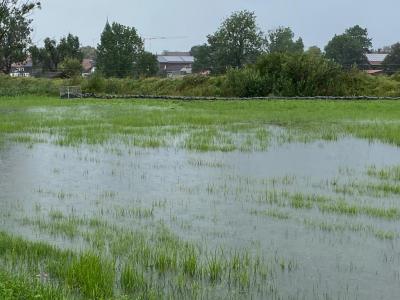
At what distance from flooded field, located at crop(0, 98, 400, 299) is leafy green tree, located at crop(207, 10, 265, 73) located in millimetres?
39509

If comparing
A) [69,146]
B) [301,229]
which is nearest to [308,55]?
[69,146]

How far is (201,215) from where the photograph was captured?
22.2 ft

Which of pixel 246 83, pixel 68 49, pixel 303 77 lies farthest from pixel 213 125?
pixel 68 49

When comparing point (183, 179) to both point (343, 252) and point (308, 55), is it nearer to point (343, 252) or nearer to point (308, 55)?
point (343, 252)

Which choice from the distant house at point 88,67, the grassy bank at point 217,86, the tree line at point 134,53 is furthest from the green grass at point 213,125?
the distant house at point 88,67

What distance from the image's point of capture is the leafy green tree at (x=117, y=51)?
171 ft

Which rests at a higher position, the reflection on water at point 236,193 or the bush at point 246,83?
the bush at point 246,83

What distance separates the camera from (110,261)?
15.9ft

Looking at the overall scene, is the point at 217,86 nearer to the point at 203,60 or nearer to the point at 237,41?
the point at 237,41

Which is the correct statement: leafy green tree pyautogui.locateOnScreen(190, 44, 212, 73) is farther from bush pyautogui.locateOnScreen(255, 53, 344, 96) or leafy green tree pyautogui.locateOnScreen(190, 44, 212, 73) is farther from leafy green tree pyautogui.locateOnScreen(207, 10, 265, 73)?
bush pyautogui.locateOnScreen(255, 53, 344, 96)

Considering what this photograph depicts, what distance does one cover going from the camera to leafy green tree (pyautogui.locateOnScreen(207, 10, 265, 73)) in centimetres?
5294

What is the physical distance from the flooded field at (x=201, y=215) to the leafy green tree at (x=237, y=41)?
3951 centimetres

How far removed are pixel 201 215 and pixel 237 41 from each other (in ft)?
156

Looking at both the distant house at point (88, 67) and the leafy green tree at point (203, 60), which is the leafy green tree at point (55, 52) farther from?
the leafy green tree at point (203, 60)
